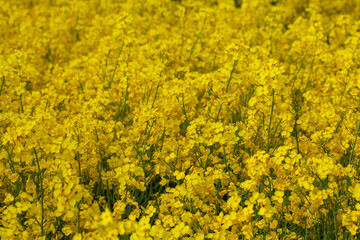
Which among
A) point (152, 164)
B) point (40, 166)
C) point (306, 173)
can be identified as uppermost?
point (306, 173)

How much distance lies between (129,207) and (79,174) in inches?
22.5

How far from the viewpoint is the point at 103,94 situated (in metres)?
4.30

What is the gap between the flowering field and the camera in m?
2.88

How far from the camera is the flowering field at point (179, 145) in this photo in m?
2.88

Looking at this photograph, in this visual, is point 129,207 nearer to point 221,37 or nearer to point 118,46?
point 118,46

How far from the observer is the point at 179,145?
3.62 m

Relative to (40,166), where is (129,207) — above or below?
below

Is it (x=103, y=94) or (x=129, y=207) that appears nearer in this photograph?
(x=129, y=207)

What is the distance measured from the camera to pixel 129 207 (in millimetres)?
3143

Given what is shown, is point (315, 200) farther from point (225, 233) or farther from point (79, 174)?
point (79, 174)

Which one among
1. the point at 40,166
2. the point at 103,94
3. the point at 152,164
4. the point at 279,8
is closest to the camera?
the point at 40,166

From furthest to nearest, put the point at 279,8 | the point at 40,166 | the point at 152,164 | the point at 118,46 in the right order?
the point at 279,8 → the point at 118,46 → the point at 152,164 → the point at 40,166

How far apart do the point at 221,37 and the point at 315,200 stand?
8.79ft

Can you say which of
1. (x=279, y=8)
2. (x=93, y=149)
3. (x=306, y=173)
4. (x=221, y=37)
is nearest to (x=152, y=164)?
(x=93, y=149)
